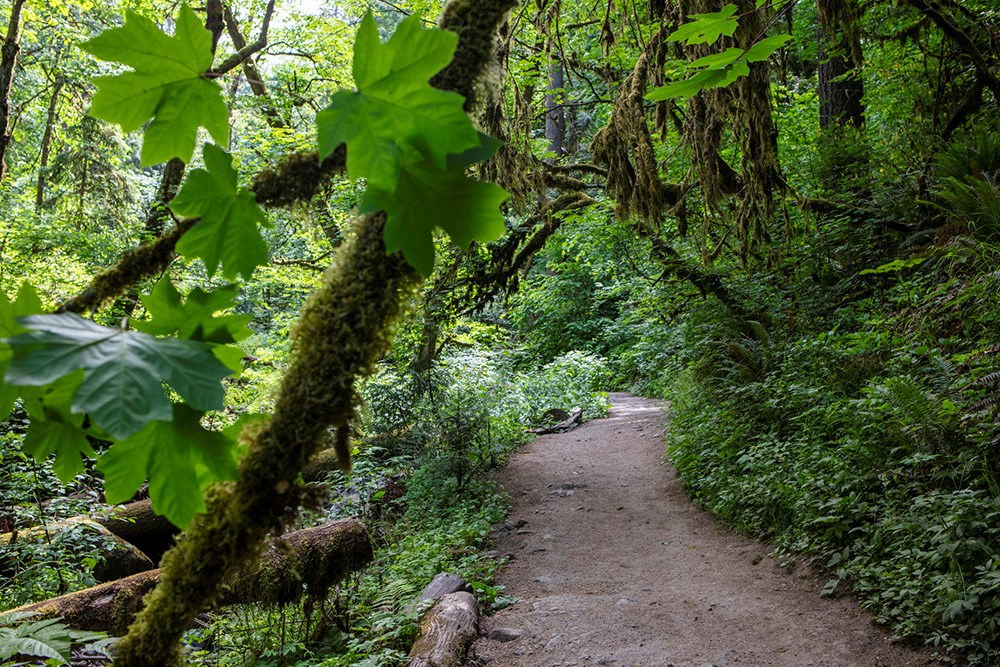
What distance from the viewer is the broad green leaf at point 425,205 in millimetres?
789

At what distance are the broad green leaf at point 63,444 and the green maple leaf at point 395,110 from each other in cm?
65

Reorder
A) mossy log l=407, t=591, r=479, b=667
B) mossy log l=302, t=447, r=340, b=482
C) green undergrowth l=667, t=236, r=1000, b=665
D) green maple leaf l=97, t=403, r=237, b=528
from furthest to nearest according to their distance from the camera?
mossy log l=302, t=447, r=340, b=482
mossy log l=407, t=591, r=479, b=667
green undergrowth l=667, t=236, r=1000, b=665
green maple leaf l=97, t=403, r=237, b=528

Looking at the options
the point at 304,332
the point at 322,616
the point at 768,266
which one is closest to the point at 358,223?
the point at 304,332

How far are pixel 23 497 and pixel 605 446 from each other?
29.2ft

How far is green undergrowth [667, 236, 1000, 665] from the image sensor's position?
434cm

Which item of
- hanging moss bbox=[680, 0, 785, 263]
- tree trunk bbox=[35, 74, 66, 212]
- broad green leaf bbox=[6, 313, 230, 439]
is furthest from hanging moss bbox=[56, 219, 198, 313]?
tree trunk bbox=[35, 74, 66, 212]

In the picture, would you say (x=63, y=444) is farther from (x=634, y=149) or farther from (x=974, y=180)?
(x=974, y=180)

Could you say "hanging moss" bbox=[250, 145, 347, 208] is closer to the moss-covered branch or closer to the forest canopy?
the forest canopy

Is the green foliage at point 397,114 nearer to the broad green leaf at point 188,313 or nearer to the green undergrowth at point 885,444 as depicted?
the broad green leaf at point 188,313

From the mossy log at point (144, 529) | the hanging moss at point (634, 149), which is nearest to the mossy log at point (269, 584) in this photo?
the mossy log at point (144, 529)

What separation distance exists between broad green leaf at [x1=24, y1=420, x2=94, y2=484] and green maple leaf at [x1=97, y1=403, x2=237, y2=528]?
0.33 ft

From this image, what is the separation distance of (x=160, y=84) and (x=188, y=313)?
0.33m

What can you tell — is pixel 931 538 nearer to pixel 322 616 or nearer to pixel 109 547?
pixel 322 616

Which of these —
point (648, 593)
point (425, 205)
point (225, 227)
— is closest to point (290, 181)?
point (225, 227)
